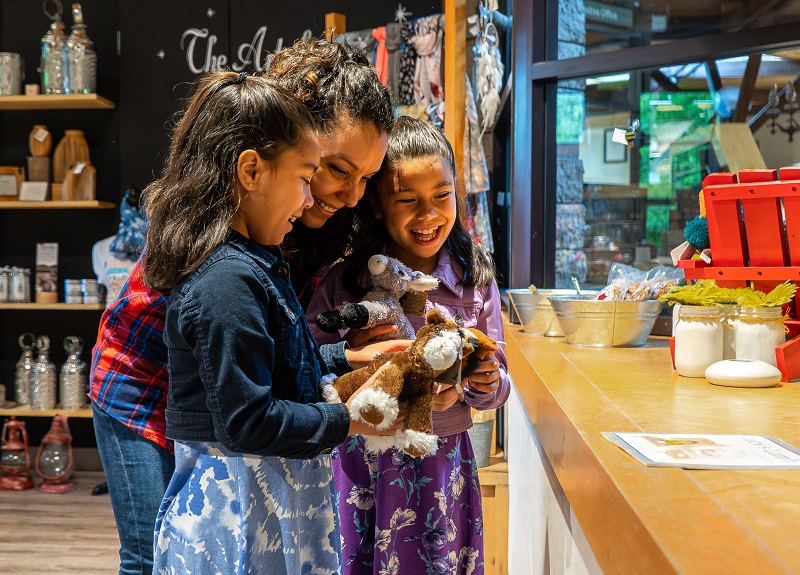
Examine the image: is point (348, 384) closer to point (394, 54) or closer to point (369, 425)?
point (369, 425)

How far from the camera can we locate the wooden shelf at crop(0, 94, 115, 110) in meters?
4.79

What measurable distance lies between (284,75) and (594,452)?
0.86 metres

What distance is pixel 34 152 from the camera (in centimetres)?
500

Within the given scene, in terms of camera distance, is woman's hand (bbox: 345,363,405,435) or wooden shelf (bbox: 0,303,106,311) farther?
wooden shelf (bbox: 0,303,106,311)

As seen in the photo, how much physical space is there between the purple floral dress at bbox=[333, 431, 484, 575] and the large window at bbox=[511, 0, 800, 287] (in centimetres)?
132

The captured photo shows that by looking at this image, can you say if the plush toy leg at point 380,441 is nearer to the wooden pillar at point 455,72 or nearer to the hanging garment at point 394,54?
the wooden pillar at point 455,72

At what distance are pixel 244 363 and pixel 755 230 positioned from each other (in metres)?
1.31

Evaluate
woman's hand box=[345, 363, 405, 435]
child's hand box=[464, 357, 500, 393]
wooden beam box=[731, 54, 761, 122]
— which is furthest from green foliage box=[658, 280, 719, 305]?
woman's hand box=[345, 363, 405, 435]

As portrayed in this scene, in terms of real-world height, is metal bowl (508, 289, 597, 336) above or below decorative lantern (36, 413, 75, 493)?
above

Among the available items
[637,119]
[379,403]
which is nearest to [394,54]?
[637,119]

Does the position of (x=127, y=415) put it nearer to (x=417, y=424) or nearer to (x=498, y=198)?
(x=417, y=424)

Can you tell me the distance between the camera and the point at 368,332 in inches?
61.1

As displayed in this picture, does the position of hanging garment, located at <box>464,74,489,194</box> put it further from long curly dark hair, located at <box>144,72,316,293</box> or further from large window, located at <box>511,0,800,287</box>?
long curly dark hair, located at <box>144,72,316,293</box>

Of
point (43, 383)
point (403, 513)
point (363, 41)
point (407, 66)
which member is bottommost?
point (43, 383)
